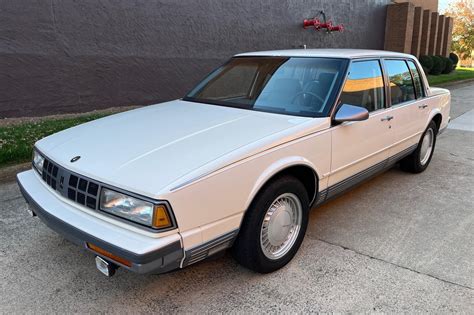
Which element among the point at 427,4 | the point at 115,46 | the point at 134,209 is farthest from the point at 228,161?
the point at 427,4

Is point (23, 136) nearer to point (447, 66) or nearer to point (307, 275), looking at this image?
point (307, 275)

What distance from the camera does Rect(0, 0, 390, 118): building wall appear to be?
694cm

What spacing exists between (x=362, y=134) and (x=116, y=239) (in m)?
2.42

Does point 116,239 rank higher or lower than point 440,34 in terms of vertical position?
lower

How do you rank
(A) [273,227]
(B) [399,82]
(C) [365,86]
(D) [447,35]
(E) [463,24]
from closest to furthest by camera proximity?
(A) [273,227]
(C) [365,86]
(B) [399,82]
(D) [447,35]
(E) [463,24]

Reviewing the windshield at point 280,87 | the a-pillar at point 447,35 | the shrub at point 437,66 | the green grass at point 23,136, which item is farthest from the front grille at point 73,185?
the a-pillar at point 447,35

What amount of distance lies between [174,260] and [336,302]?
1155 mm

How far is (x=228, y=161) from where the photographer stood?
8.31 ft

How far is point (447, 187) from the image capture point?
4.93m

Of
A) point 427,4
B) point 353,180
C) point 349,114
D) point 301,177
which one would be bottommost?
point 353,180

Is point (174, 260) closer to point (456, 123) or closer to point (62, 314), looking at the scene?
point (62, 314)

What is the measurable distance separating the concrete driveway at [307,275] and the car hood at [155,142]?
34.2 inches

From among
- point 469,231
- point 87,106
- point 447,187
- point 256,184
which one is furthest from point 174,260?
point 87,106

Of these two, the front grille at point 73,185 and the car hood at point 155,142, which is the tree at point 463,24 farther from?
the front grille at point 73,185
